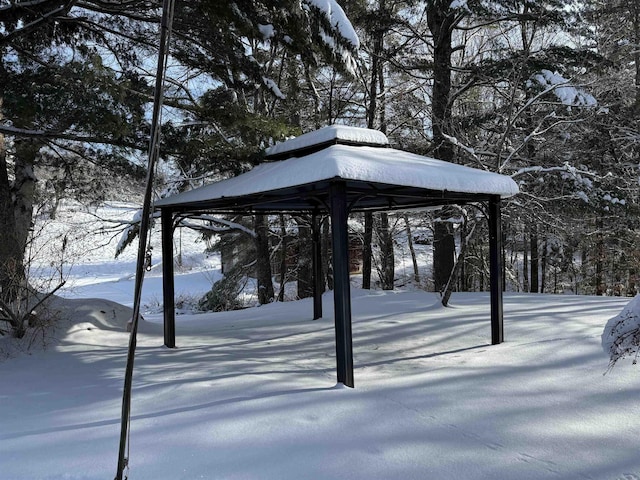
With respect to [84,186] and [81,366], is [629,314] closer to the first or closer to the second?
[81,366]

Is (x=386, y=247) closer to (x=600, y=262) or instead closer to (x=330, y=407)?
(x=600, y=262)

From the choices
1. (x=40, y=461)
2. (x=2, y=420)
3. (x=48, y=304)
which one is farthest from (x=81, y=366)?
(x=40, y=461)

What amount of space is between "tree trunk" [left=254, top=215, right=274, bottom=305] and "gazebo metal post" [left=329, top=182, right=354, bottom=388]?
9284mm

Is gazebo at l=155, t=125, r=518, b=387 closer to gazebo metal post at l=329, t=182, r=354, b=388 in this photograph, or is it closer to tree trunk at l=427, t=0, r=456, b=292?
gazebo metal post at l=329, t=182, r=354, b=388

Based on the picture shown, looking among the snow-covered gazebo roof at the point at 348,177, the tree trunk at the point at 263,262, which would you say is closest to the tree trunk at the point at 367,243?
the tree trunk at the point at 263,262

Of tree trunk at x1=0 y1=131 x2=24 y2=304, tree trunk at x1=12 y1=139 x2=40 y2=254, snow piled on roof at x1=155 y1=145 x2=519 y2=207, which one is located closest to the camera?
snow piled on roof at x1=155 y1=145 x2=519 y2=207

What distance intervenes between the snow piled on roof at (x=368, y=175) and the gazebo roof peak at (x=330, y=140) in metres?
A: 0.16

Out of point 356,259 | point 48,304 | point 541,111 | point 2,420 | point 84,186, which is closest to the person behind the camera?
point 2,420

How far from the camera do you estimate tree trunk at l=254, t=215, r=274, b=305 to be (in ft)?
44.2

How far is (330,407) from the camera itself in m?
3.64

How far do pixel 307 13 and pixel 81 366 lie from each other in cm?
452

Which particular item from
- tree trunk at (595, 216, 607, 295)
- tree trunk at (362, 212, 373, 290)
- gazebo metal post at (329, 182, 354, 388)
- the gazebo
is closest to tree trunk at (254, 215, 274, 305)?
tree trunk at (362, 212, 373, 290)

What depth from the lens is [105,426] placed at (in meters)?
3.30

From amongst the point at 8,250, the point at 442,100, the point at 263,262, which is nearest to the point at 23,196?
the point at 8,250
